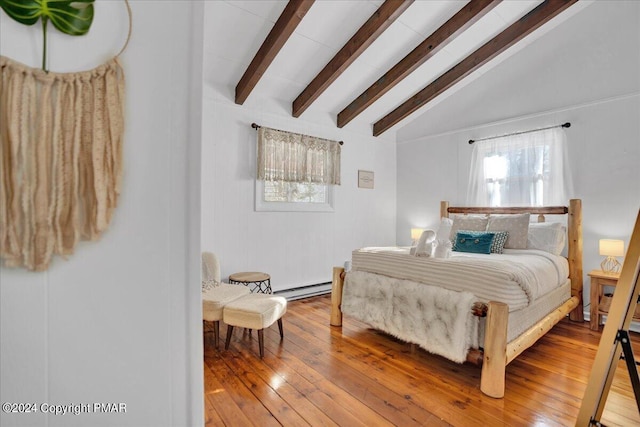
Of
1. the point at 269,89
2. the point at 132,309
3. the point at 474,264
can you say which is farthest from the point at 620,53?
the point at 132,309

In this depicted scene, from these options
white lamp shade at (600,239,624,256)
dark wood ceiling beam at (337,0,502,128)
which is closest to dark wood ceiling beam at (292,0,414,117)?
dark wood ceiling beam at (337,0,502,128)

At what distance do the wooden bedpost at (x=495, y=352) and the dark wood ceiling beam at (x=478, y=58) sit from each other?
114 inches

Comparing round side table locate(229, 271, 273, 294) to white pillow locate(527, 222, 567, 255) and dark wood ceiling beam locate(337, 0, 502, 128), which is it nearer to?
dark wood ceiling beam locate(337, 0, 502, 128)

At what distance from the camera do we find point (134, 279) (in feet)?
2.83

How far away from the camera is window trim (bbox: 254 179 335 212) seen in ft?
12.3

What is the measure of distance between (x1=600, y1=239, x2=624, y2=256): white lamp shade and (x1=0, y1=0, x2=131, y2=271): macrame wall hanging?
3.82 metres

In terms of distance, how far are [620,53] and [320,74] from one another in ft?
9.89

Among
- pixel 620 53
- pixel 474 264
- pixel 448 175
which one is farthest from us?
pixel 448 175

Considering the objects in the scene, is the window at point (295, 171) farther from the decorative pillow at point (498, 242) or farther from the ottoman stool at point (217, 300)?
the decorative pillow at point (498, 242)

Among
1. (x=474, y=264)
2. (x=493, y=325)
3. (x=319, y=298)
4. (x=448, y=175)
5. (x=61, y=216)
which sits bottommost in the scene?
(x=319, y=298)

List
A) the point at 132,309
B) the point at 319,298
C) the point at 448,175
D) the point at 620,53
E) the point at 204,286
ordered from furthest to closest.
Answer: the point at 448,175
the point at 319,298
the point at 620,53
the point at 204,286
the point at 132,309

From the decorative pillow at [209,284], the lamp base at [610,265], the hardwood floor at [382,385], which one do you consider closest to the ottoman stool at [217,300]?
the decorative pillow at [209,284]

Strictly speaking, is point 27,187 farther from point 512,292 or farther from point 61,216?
point 512,292

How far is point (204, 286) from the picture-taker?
9.25 ft
